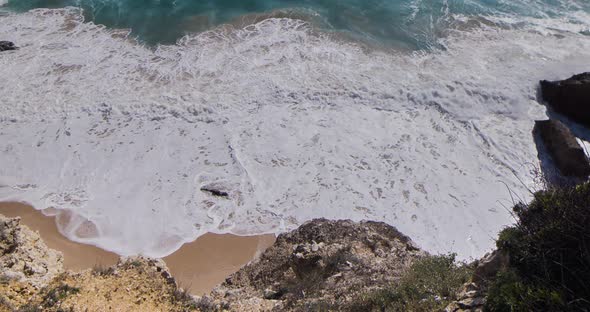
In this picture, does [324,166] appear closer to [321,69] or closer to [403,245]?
[403,245]

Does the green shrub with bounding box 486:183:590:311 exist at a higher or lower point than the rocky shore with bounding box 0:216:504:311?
higher

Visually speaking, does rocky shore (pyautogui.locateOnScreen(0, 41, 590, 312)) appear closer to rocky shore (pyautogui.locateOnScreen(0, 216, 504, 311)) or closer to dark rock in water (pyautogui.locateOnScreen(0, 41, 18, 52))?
rocky shore (pyautogui.locateOnScreen(0, 216, 504, 311))

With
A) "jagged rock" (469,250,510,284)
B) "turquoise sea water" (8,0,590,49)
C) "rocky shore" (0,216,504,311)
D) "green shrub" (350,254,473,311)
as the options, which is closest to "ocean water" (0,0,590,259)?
"turquoise sea water" (8,0,590,49)

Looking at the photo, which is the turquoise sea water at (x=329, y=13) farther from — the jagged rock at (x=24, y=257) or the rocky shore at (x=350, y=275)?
the jagged rock at (x=24, y=257)

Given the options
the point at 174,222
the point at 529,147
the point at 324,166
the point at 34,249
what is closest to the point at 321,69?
the point at 324,166

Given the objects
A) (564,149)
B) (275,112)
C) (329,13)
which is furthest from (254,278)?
(329,13)
